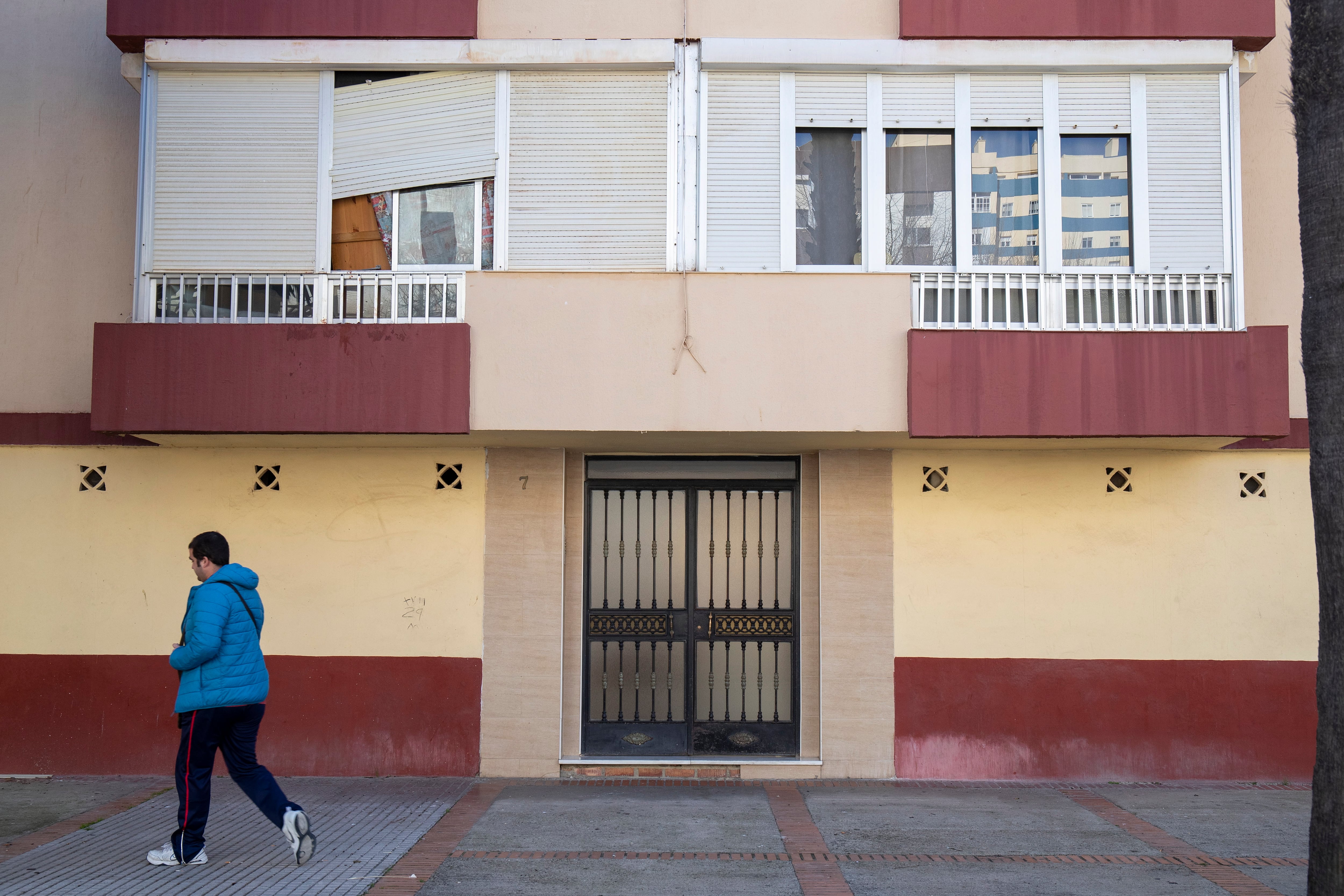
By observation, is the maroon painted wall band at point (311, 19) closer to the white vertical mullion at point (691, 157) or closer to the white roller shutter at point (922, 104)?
the white vertical mullion at point (691, 157)

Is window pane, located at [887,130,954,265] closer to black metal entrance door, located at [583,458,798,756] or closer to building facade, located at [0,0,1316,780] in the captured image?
building facade, located at [0,0,1316,780]

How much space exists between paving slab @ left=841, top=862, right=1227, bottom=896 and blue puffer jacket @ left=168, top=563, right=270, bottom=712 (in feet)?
11.7

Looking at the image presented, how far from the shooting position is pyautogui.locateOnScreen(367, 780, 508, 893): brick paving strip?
5.91 meters

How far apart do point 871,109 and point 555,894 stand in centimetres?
591

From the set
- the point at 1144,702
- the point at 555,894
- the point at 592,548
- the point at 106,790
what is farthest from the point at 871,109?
the point at 106,790

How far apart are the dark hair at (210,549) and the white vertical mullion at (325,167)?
2600mm

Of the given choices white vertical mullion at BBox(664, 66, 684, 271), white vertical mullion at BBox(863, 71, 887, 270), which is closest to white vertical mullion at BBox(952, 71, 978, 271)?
white vertical mullion at BBox(863, 71, 887, 270)

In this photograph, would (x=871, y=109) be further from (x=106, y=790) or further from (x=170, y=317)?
(x=106, y=790)

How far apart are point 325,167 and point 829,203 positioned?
12.7 ft

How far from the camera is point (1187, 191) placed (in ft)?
26.6

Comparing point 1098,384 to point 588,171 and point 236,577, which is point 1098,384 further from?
point 236,577

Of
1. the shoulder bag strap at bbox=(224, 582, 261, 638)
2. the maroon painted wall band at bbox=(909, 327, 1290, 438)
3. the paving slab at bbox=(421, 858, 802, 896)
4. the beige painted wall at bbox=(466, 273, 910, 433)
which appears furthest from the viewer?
the beige painted wall at bbox=(466, 273, 910, 433)

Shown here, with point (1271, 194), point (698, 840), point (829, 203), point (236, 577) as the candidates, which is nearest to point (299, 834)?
point (236, 577)

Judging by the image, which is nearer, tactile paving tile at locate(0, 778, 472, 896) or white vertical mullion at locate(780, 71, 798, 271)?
tactile paving tile at locate(0, 778, 472, 896)
